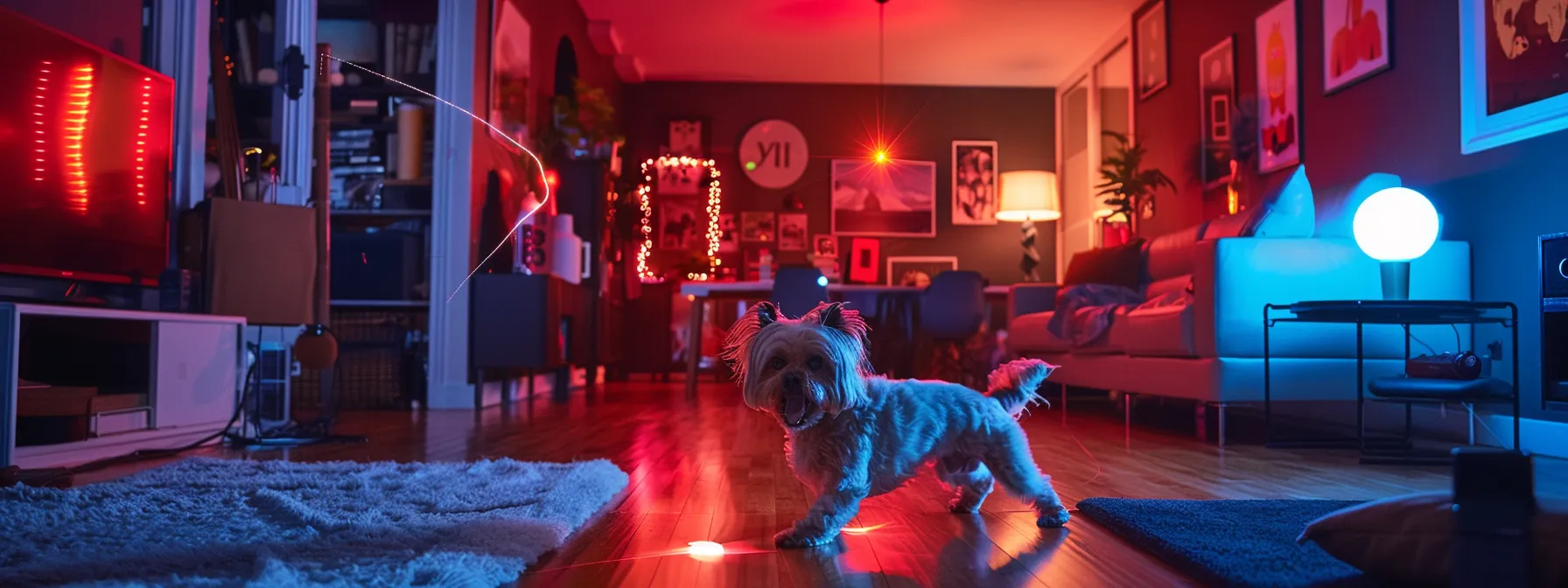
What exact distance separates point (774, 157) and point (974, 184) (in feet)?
6.31

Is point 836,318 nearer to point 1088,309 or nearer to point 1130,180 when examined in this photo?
point 1088,309

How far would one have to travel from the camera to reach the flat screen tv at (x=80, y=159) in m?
2.73

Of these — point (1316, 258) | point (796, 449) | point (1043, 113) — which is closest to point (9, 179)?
point (796, 449)

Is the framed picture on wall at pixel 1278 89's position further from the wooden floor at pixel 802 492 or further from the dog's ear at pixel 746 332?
the dog's ear at pixel 746 332

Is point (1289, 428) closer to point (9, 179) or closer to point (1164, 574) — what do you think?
point (1164, 574)

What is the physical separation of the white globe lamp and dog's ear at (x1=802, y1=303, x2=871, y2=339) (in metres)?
2.70

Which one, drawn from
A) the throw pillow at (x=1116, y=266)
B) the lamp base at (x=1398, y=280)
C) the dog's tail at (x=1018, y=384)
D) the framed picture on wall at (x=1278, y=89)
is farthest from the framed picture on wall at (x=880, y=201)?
the dog's tail at (x=1018, y=384)

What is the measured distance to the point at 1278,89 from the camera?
5.45 m

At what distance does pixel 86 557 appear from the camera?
153 centimetres

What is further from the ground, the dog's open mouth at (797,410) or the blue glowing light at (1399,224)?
the blue glowing light at (1399,224)

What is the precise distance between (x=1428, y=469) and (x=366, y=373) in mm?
4724

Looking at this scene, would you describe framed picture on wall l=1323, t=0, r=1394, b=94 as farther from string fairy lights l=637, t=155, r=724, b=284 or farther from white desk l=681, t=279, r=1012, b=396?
string fairy lights l=637, t=155, r=724, b=284

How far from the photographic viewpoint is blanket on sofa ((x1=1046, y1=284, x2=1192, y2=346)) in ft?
16.3

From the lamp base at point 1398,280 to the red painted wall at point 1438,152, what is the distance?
0.35m
